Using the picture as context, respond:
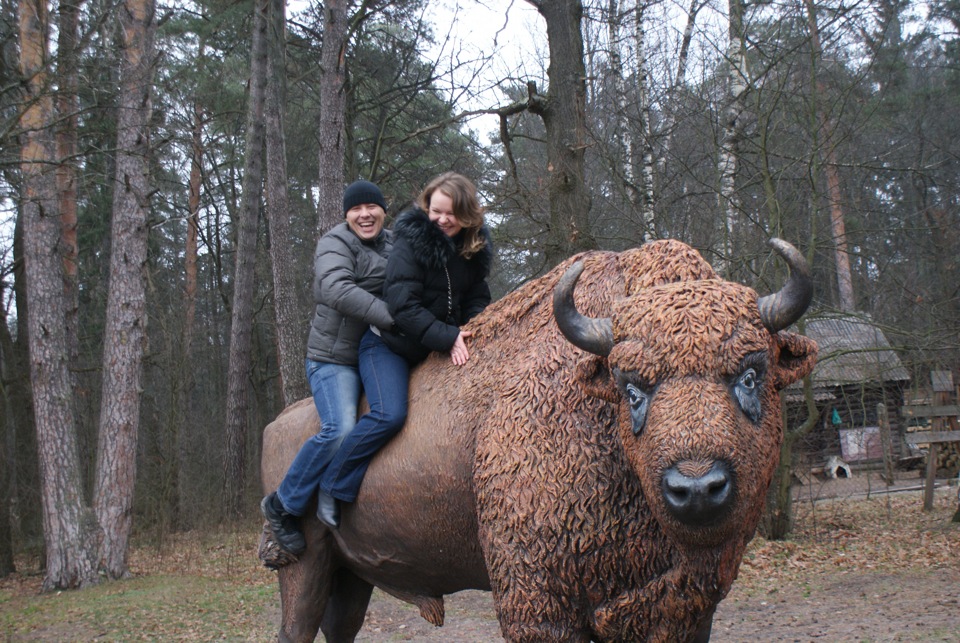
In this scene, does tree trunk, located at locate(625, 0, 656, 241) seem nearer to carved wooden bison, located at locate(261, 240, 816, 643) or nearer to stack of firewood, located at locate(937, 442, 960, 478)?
carved wooden bison, located at locate(261, 240, 816, 643)

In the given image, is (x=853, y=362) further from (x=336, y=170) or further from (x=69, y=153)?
(x=69, y=153)

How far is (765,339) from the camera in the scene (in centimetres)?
295

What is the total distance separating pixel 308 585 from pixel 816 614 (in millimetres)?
6620

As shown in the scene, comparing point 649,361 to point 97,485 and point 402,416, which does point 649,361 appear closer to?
point 402,416

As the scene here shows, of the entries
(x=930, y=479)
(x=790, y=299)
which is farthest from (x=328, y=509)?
(x=930, y=479)

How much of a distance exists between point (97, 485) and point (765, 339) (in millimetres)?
12719

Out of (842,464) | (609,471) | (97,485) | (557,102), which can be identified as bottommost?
(842,464)

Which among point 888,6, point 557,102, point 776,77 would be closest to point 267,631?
point 557,102

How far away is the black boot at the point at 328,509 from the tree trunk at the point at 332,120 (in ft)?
29.3

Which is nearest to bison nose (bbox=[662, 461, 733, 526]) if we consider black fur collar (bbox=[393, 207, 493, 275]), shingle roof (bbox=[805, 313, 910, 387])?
black fur collar (bbox=[393, 207, 493, 275])

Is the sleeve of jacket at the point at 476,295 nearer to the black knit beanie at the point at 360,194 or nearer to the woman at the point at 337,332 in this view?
the woman at the point at 337,332

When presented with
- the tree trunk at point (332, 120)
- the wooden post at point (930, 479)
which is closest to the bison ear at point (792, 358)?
the tree trunk at point (332, 120)

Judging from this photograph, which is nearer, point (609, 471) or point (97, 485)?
point (609, 471)

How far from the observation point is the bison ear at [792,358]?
3.06m
